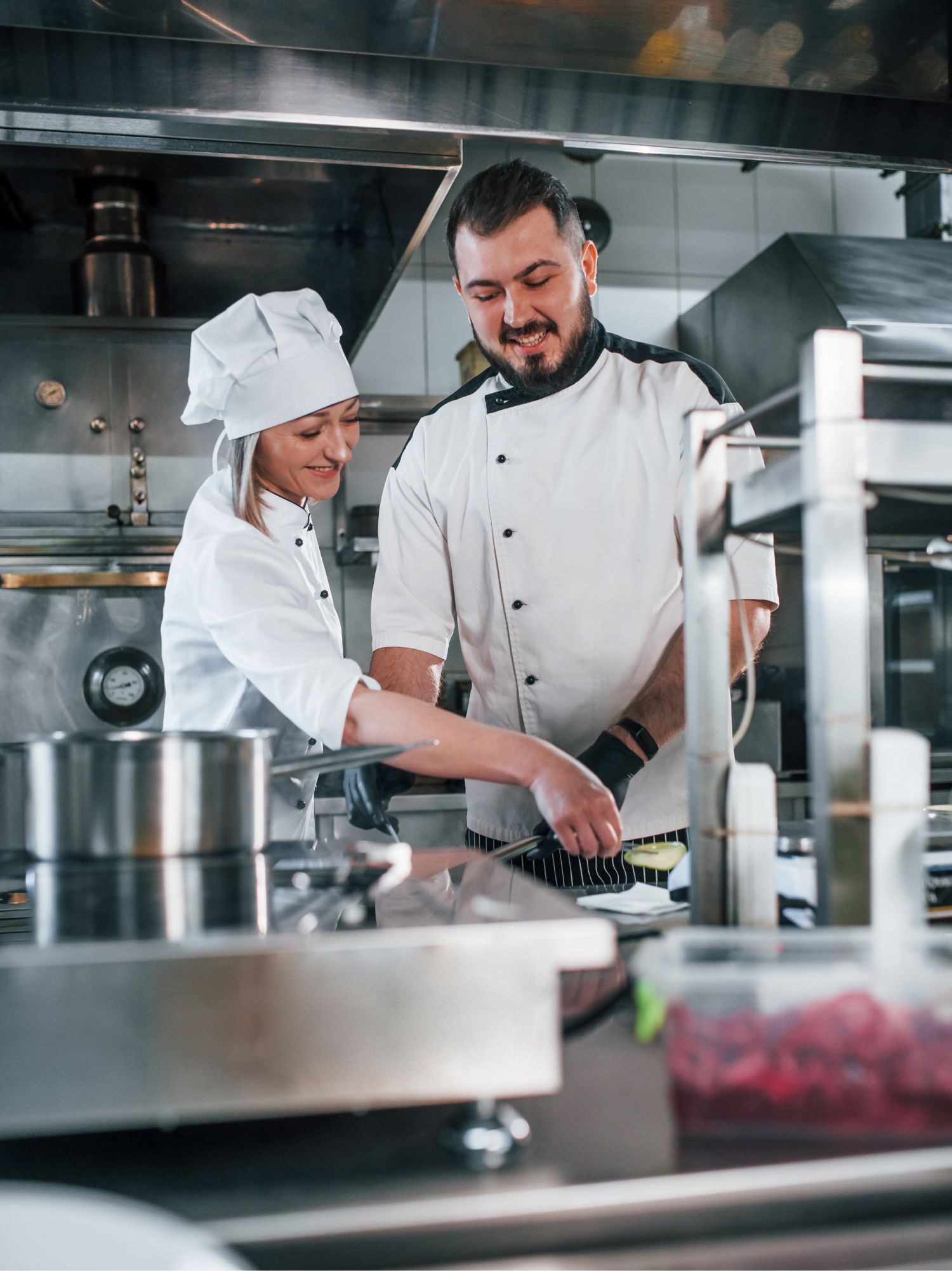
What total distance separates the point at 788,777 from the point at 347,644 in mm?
1301

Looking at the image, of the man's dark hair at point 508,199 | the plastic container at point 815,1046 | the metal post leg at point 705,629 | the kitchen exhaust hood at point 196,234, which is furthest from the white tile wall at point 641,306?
the plastic container at point 815,1046

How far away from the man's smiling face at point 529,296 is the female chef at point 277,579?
0.75 feet

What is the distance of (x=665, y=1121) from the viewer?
58 centimetres

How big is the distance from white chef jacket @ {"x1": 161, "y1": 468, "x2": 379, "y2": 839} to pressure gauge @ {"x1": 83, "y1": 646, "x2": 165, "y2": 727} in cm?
124

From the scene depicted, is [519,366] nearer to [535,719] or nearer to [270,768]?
[535,719]

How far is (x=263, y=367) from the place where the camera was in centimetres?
156

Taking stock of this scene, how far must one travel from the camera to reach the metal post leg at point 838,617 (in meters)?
0.66

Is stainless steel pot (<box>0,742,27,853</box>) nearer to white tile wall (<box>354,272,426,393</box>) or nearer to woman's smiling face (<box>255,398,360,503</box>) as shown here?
woman's smiling face (<box>255,398,360,503</box>)

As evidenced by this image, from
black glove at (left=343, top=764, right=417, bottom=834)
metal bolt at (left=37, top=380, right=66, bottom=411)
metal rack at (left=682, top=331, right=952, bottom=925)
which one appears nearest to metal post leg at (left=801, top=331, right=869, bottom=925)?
metal rack at (left=682, top=331, right=952, bottom=925)

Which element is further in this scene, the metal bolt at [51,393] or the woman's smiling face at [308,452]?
the metal bolt at [51,393]

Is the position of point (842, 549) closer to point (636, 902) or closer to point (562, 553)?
point (636, 902)

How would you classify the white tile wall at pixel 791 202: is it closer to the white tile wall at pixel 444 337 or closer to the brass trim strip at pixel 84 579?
the white tile wall at pixel 444 337

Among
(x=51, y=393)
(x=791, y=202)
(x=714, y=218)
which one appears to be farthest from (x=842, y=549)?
(x=791, y=202)

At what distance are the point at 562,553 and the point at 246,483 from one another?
487 mm
